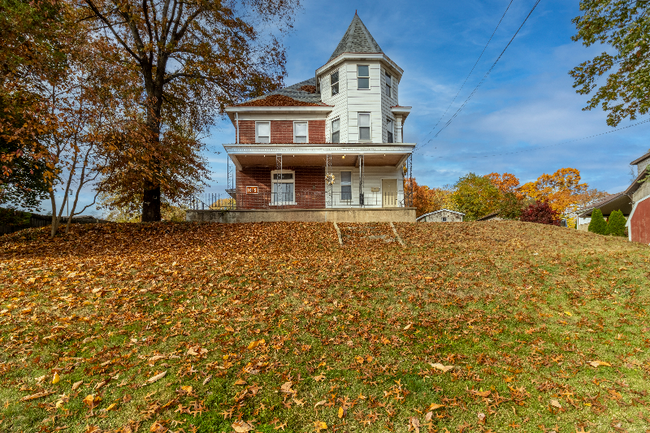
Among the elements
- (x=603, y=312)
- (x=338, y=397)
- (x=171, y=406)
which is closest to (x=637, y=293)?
(x=603, y=312)

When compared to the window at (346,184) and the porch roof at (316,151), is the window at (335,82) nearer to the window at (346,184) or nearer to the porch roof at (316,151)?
the porch roof at (316,151)

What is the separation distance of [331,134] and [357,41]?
21.5 feet

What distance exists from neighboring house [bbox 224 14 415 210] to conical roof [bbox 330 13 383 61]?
12cm

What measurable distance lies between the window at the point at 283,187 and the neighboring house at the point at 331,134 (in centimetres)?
1

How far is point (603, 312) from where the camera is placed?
6066mm

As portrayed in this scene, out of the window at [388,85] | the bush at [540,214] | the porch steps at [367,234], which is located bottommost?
the porch steps at [367,234]

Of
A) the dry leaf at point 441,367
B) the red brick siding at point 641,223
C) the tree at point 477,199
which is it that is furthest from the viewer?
the tree at point 477,199

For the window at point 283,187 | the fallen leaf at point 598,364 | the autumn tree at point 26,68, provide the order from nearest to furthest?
the fallen leaf at point 598,364
the autumn tree at point 26,68
the window at point 283,187

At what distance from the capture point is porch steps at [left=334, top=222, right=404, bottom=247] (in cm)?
1209

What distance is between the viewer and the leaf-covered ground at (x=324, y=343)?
11.3 ft

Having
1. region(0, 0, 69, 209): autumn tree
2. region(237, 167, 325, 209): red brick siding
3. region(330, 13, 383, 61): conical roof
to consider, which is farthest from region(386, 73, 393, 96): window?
region(0, 0, 69, 209): autumn tree

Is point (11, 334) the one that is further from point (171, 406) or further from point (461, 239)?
point (461, 239)

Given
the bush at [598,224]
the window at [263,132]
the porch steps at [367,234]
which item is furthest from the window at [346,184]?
the bush at [598,224]

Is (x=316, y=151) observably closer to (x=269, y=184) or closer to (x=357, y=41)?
(x=269, y=184)
